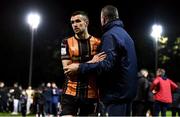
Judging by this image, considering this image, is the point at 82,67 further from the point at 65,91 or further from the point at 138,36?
the point at 138,36

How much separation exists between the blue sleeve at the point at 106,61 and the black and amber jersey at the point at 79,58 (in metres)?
0.45

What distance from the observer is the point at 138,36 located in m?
53.2

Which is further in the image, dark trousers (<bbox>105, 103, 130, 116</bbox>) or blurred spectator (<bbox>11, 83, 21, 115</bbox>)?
blurred spectator (<bbox>11, 83, 21, 115</bbox>)

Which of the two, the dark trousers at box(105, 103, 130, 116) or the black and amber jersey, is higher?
the black and amber jersey

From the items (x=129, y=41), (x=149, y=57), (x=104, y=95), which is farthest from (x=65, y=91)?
(x=149, y=57)

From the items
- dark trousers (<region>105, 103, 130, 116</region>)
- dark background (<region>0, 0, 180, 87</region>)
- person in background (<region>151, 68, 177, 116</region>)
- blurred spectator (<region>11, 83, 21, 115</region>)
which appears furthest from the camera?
dark background (<region>0, 0, 180, 87</region>)

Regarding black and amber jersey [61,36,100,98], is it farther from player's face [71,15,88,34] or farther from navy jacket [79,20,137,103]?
navy jacket [79,20,137,103]

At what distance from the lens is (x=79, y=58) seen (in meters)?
6.97

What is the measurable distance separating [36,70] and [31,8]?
282 inches

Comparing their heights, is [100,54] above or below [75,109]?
above

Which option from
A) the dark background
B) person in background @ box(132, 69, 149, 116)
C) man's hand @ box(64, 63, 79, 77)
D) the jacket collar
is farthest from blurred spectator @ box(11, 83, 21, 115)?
the jacket collar

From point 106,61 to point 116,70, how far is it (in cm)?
18

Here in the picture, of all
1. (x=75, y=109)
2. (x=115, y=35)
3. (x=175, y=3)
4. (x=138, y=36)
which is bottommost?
(x=75, y=109)

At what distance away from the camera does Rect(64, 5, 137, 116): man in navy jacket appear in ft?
20.9
